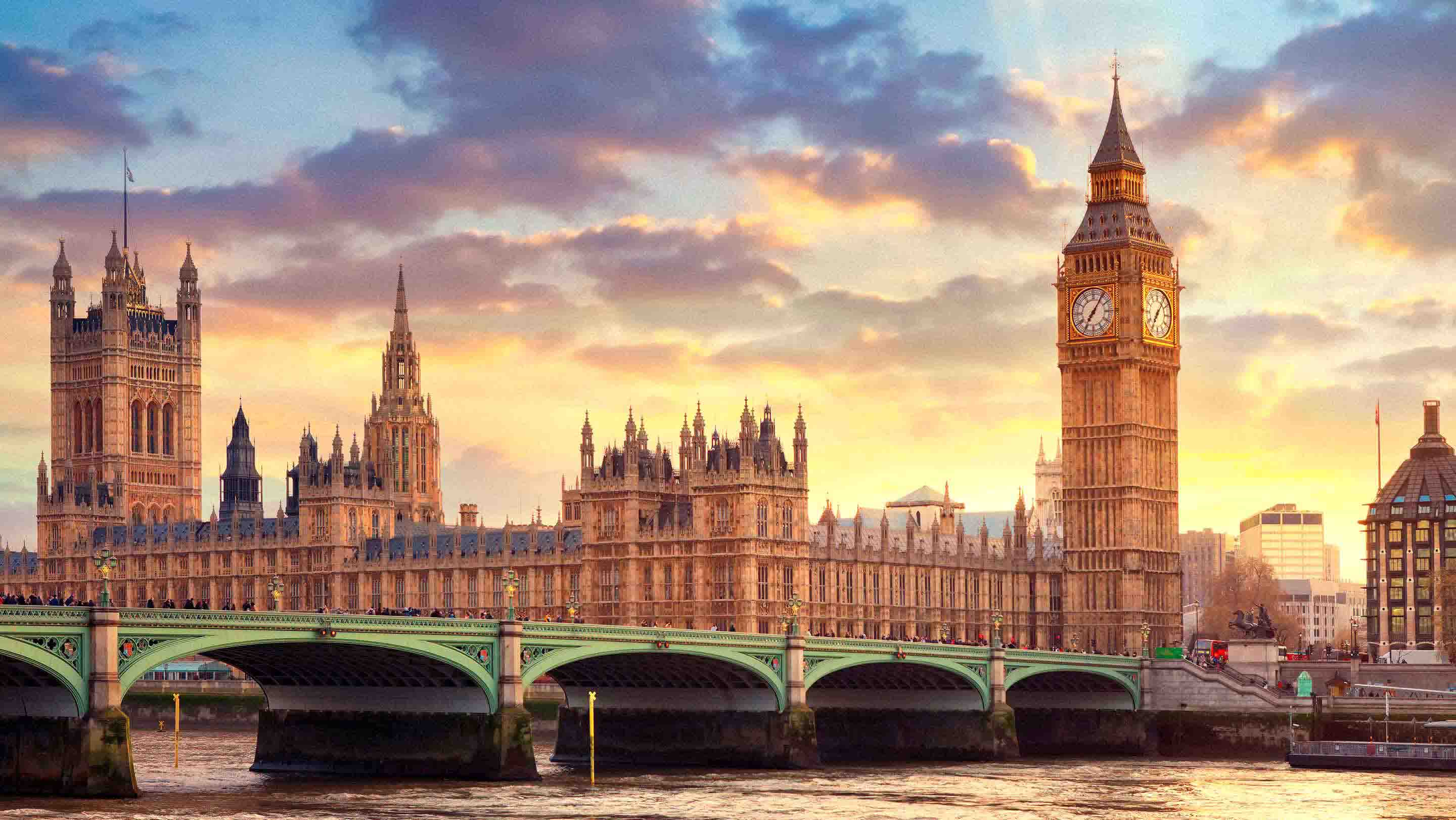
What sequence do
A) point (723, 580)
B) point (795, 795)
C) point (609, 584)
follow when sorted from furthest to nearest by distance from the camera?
point (609, 584) < point (723, 580) < point (795, 795)

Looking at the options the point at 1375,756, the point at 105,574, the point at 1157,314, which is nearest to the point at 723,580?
the point at 1157,314

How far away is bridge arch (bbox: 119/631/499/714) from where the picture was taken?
80.1 m

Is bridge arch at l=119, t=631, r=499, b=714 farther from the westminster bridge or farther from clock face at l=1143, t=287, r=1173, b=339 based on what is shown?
clock face at l=1143, t=287, r=1173, b=339

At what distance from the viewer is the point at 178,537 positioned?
19125cm

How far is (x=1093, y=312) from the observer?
159 metres

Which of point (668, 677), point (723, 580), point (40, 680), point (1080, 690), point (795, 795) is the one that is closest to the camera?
point (40, 680)

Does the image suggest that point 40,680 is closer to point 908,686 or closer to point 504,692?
point 504,692

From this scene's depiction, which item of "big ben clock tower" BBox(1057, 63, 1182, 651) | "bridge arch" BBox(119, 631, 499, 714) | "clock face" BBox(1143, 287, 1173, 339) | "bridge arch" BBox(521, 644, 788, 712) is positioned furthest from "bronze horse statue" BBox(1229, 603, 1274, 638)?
"bridge arch" BBox(119, 631, 499, 714)

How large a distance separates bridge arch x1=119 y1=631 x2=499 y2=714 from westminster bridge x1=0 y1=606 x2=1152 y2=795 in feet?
0.28

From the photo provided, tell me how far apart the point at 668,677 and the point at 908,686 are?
1624cm

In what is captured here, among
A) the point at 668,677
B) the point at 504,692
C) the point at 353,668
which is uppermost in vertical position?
the point at 353,668

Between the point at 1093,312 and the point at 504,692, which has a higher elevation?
the point at 1093,312

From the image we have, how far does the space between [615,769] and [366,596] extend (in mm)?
78752

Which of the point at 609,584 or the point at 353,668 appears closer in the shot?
the point at 353,668
